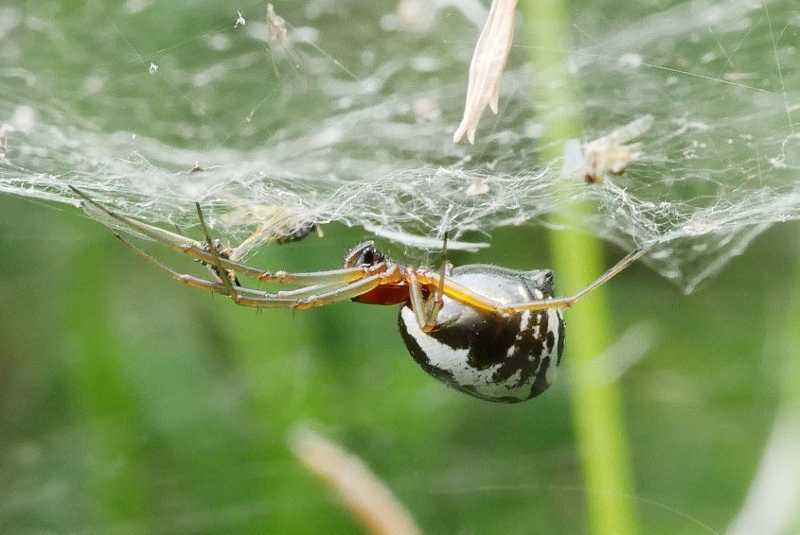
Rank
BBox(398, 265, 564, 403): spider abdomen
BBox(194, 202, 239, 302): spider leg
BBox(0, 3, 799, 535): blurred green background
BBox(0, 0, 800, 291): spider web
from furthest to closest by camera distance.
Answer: BBox(0, 3, 799, 535): blurred green background
BBox(0, 0, 800, 291): spider web
BBox(398, 265, 564, 403): spider abdomen
BBox(194, 202, 239, 302): spider leg

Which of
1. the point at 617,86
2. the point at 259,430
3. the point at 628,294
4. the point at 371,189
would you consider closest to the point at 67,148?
the point at 371,189

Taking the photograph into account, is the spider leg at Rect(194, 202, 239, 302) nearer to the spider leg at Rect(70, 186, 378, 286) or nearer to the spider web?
the spider leg at Rect(70, 186, 378, 286)

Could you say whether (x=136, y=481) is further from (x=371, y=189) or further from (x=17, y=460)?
(x=371, y=189)

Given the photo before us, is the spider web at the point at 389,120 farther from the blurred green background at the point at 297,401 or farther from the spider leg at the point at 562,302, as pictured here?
the spider leg at the point at 562,302

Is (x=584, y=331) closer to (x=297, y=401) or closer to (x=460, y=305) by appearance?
(x=460, y=305)

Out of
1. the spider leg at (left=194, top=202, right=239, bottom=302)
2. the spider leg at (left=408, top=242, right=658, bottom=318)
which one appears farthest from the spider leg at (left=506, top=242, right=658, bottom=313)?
the spider leg at (left=194, top=202, right=239, bottom=302)

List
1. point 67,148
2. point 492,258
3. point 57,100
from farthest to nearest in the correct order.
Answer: point 492,258, point 57,100, point 67,148

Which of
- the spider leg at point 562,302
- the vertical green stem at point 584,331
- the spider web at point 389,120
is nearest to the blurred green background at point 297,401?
the spider web at point 389,120
